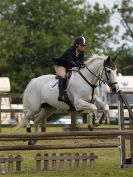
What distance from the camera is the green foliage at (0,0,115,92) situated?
52062 mm

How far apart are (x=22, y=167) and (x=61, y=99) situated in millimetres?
1852

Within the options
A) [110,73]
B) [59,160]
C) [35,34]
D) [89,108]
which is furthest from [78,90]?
[35,34]

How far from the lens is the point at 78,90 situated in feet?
42.3

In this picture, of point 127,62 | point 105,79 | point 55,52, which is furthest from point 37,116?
point 127,62

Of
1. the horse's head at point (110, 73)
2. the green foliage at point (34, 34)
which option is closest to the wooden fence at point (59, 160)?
the horse's head at point (110, 73)

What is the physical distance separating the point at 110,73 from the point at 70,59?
41.3 inches

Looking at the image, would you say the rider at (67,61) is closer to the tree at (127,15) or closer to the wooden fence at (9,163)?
the wooden fence at (9,163)

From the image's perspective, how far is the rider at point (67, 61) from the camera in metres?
13.0

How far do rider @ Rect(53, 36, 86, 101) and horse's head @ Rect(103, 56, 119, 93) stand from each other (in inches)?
27.8

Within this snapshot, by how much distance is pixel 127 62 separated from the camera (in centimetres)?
7112

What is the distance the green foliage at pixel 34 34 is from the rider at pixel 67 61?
125ft

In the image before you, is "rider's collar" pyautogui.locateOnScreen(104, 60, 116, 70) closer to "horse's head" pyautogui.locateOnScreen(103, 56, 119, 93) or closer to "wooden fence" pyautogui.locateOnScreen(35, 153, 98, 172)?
"horse's head" pyautogui.locateOnScreen(103, 56, 119, 93)

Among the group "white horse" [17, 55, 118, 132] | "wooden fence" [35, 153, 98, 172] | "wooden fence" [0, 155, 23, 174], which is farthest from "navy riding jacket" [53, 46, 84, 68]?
"wooden fence" [0, 155, 23, 174]

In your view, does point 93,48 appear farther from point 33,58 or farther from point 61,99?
point 61,99
